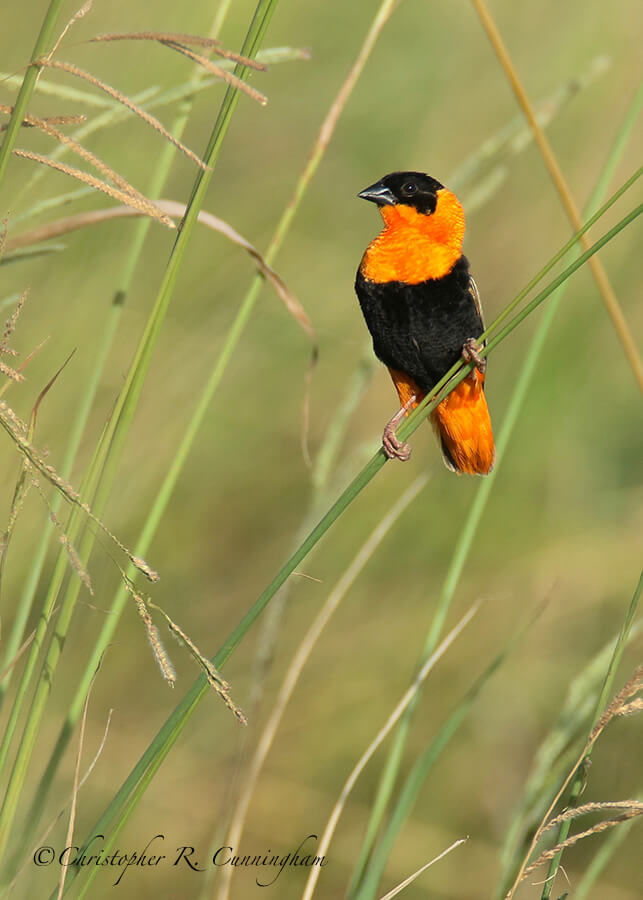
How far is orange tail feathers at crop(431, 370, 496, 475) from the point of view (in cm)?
309

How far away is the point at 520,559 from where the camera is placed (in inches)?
148

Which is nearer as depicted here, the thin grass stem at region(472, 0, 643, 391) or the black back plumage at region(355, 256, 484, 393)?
the thin grass stem at region(472, 0, 643, 391)

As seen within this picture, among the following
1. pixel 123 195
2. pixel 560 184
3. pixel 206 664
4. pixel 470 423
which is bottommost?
pixel 206 664

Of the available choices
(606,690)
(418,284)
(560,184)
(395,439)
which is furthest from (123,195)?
(418,284)

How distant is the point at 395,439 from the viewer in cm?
250

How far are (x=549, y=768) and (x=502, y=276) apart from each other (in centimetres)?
288

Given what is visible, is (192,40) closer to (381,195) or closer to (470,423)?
(381,195)

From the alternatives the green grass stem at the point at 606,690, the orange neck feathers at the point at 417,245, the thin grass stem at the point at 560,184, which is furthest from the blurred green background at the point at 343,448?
the green grass stem at the point at 606,690

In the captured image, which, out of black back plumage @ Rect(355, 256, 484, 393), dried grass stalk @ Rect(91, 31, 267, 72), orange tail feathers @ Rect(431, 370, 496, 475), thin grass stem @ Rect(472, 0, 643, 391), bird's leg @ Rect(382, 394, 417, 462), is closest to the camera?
dried grass stalk @ Rect(91, 31, 267, 72)

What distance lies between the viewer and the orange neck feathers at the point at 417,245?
9.21ft

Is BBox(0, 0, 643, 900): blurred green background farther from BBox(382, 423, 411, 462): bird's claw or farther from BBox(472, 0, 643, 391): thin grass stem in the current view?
BBox(472, 0, 643, 391): thin grass stem

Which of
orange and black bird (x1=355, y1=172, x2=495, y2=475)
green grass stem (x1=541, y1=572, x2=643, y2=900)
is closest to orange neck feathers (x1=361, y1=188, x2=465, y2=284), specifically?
orange and black bird (x1=355, y1=172, x2=495, y2=475)

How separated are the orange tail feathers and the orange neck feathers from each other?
423mm

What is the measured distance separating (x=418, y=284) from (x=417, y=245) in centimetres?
13
